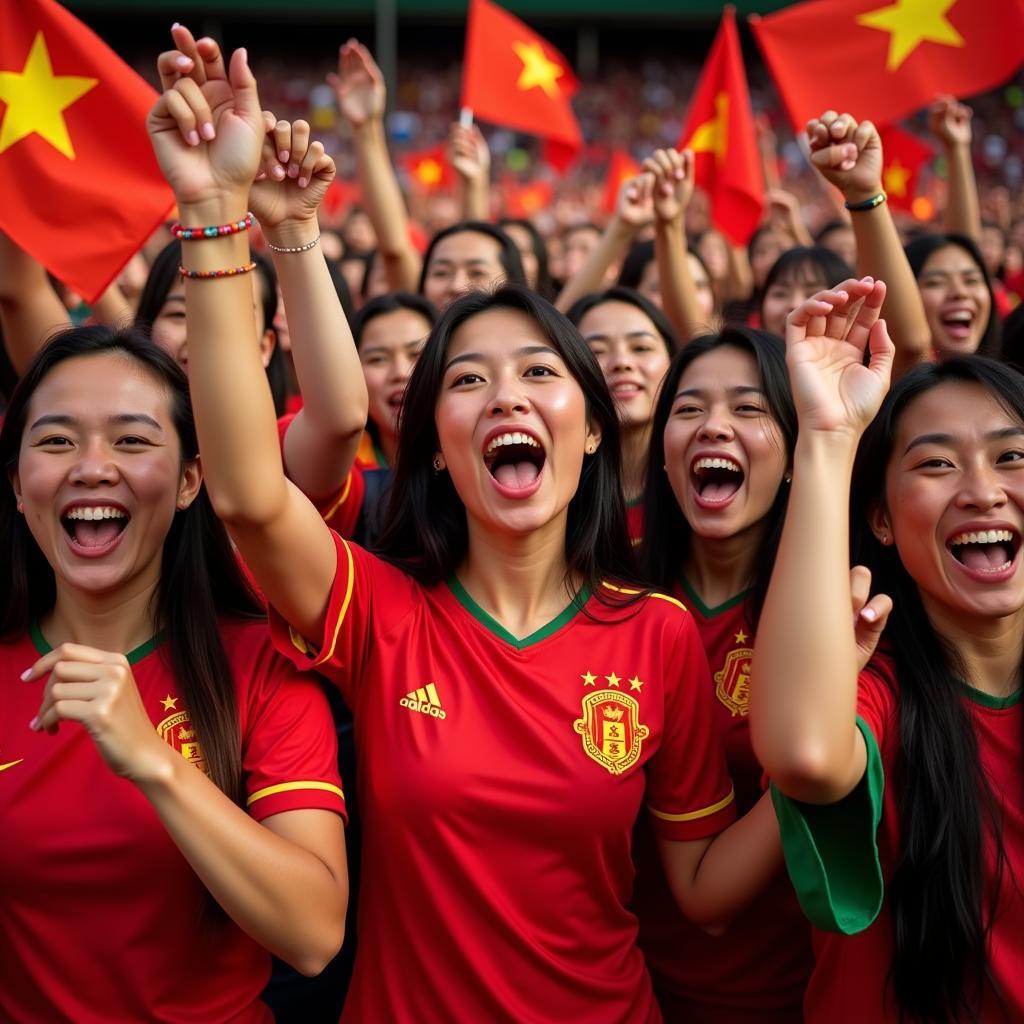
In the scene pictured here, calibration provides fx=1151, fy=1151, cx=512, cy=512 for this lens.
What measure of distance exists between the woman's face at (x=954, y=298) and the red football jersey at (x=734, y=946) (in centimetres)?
231

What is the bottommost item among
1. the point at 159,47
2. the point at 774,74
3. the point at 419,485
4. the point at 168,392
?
the point at 419,485

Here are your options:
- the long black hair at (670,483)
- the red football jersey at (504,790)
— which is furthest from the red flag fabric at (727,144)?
the red football jersey at (504,790)

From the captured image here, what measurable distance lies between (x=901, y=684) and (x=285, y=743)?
114 centimetres

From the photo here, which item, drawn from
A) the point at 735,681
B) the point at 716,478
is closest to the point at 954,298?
the point at 716,478

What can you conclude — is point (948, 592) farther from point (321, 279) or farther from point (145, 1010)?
point (145, 1010)

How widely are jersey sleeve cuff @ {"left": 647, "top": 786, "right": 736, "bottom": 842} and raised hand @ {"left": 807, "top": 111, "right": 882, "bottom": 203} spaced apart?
164cm

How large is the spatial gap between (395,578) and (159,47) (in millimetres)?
21648

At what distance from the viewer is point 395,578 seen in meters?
2.27

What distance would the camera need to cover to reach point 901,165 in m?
6.47

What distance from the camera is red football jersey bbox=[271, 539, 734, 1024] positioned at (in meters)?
2.03

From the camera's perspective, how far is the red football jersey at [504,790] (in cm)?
203

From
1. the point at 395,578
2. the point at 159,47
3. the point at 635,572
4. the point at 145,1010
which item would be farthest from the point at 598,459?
the point at 159,47

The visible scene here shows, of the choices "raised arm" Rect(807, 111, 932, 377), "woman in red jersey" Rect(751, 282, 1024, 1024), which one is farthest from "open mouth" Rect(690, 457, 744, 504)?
"raised arm" Rect(807, 111, 932, 377)

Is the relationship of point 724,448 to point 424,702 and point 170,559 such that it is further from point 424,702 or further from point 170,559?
point 170,559
